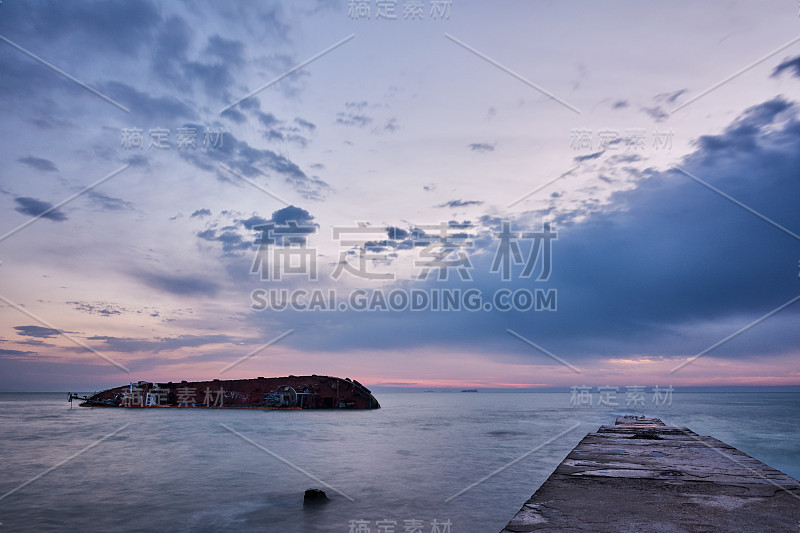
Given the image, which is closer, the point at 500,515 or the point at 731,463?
the point at 731,463

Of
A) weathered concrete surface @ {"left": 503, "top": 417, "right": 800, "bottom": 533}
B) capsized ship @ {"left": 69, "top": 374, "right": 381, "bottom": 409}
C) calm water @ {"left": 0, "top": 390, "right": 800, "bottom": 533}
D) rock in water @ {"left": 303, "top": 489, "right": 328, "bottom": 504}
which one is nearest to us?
weathered concrete surface @ {"left": 503, "top": 417, "right": 800, "bottom": 533}

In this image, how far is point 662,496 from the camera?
5809mm

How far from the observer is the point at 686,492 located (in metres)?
6.05

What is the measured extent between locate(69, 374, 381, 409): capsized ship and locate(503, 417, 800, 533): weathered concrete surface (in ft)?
148

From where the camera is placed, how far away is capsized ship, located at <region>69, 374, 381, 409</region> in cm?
5206

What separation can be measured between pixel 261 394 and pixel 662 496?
5323cm

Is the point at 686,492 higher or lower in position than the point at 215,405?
higher

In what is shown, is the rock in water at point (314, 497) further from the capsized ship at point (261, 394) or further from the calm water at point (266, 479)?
the capsized ship at point (261, 394)

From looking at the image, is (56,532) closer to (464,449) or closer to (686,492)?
(686,492)

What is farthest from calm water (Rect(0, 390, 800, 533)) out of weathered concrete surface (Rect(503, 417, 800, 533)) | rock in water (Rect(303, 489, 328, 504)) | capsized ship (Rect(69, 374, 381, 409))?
capsized ship (Rect(69, 374, 381, 409))

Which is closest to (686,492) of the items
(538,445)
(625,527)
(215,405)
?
(625,527)

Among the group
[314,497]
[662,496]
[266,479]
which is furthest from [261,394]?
[662,496]

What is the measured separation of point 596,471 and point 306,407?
Answer: 48.1 metres

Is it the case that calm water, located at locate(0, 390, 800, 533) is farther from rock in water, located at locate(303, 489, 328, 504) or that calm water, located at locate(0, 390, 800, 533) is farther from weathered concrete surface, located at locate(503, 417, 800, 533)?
weathered concrete surface, located at locate(503, 417, 800, 533)
